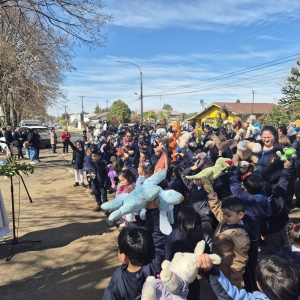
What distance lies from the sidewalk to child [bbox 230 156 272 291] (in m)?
1.77

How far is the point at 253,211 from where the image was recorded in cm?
312

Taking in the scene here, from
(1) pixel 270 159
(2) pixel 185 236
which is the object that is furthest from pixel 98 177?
(2) pixel 185 236

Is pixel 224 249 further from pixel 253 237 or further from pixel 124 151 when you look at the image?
pixel 124 151

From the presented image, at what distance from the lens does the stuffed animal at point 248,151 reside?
4.02m

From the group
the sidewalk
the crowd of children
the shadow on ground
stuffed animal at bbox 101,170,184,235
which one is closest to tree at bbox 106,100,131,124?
the sidewalk

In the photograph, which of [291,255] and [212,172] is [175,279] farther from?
[212,172]

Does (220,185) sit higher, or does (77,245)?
(220,185)

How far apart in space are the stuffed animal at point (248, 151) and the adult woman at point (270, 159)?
0.36 ft

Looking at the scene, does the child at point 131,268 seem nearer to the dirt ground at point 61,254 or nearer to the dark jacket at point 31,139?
the dirt ground at point 61,254

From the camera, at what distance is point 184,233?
2.42 m

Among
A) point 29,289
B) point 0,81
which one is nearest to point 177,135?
point 29,289

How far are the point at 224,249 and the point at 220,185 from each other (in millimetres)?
1392

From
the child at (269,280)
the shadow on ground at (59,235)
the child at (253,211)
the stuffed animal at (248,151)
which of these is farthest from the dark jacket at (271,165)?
the shadow on ground at (59,235)

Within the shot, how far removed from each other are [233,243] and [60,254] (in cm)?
282
